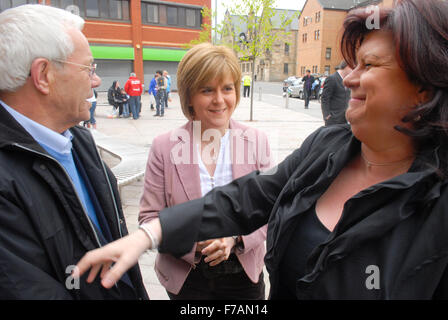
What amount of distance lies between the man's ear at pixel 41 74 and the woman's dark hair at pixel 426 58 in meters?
1.38

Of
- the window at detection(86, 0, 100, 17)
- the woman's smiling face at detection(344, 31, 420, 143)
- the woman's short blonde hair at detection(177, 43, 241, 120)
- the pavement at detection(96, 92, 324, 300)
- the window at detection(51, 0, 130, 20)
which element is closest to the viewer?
the woman's smiling face at detection(344, 31, 420, 143)

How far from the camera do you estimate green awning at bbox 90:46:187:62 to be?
25634 mm

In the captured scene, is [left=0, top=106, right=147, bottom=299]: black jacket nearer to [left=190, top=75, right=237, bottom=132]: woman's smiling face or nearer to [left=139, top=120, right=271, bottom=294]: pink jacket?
[left=139, top=120, right=271, bottom=294]: pink jacket

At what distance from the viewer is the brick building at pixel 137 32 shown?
2558 centimetres

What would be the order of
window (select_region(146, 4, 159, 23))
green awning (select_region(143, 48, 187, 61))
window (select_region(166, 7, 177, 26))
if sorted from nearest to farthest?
window (select_region(146, 4, 159, 23)), green awning (select_region(143, 48, 187, 61)), window (select_region(166, 7, 177, 26))

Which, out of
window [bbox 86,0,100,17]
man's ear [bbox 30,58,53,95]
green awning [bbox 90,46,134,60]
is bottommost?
man's ear [bbox 30,58,53,95]

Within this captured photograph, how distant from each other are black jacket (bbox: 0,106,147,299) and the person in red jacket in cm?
1172

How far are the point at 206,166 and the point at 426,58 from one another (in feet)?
4.24

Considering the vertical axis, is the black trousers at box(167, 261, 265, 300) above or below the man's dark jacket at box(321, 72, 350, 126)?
below

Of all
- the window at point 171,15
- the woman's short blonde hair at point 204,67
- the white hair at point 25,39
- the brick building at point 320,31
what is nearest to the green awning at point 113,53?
the window at point 171,15

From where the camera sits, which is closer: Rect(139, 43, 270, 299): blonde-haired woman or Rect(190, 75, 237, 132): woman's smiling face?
Rect(139, 43, 270, 299): blonde-haired woman
